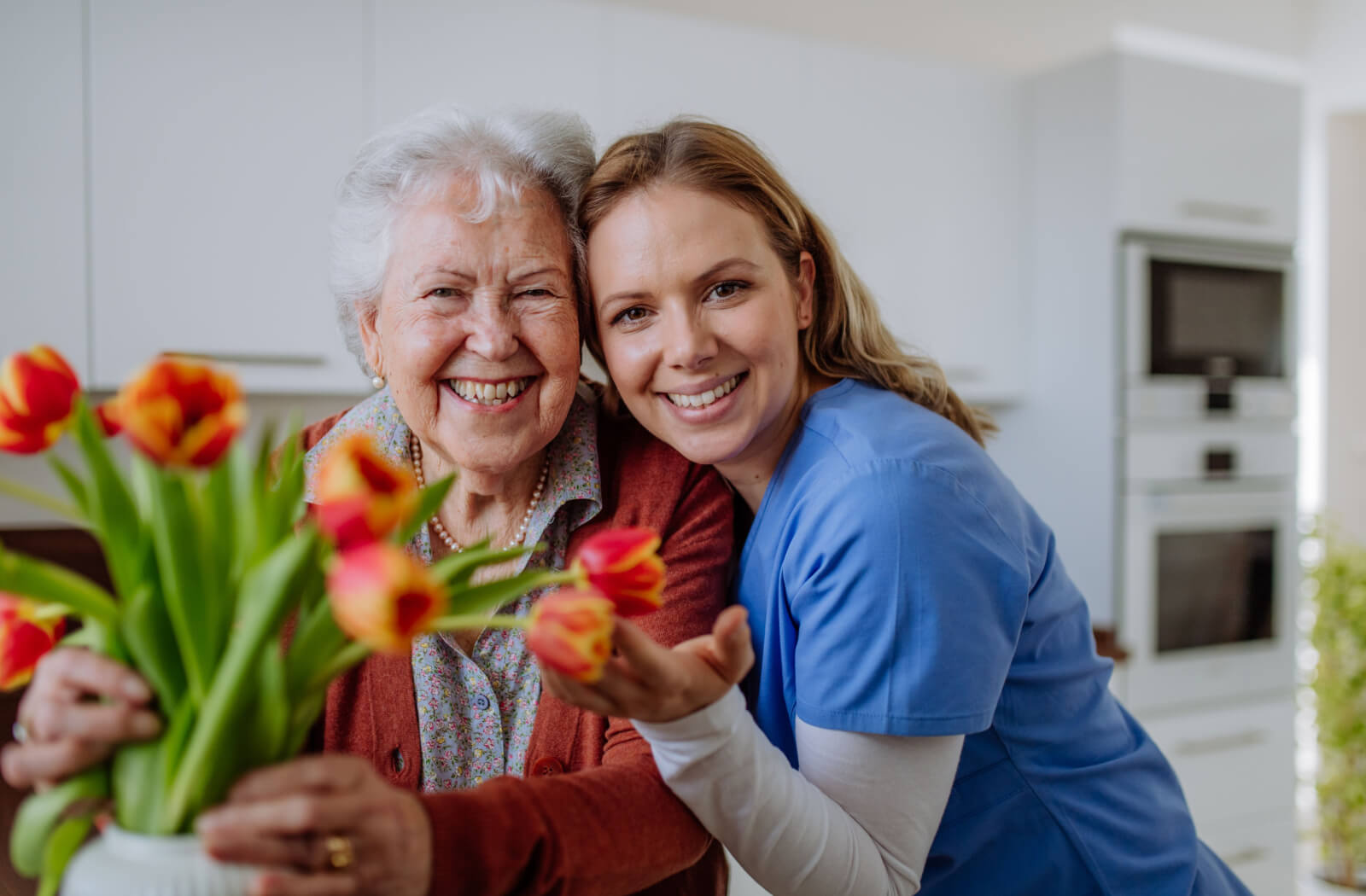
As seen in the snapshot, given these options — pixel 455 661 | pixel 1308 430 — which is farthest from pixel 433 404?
pixel 1308 430

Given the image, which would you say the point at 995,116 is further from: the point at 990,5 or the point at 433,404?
the point at 433,404

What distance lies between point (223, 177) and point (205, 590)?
183 cm

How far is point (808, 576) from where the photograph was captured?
0.90 m

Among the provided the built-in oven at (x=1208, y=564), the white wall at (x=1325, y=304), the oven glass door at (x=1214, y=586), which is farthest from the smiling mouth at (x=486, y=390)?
the white wall at (x=1325, y=304)

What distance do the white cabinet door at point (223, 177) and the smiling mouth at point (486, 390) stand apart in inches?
50.3

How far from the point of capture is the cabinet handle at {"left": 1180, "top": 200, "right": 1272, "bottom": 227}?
2.69 meters

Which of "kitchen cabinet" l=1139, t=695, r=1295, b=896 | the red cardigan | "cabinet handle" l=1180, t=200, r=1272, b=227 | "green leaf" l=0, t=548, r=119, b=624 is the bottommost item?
"kitchen cabinet" l=1139, t=695, r=1295, b=896

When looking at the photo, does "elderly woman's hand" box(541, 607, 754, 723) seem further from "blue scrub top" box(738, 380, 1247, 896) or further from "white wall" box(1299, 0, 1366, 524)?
"white wall" box(1299, 0, 1366, 524)

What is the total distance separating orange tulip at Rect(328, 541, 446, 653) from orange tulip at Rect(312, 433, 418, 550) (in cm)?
1

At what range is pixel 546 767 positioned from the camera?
934 mm

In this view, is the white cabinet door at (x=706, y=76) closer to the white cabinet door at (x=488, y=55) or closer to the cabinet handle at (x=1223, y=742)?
the white cabinet door at (x=488, y=55)

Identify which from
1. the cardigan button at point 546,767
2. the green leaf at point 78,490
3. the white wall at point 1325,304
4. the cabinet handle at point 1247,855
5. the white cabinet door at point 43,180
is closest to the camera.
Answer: the green leaf at point 78,490

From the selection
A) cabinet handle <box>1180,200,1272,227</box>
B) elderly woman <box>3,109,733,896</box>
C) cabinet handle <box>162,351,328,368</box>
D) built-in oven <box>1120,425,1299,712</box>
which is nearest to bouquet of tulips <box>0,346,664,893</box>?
elderly woman <box>3,109,733,896</box>

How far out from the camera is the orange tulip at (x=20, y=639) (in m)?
0.55
